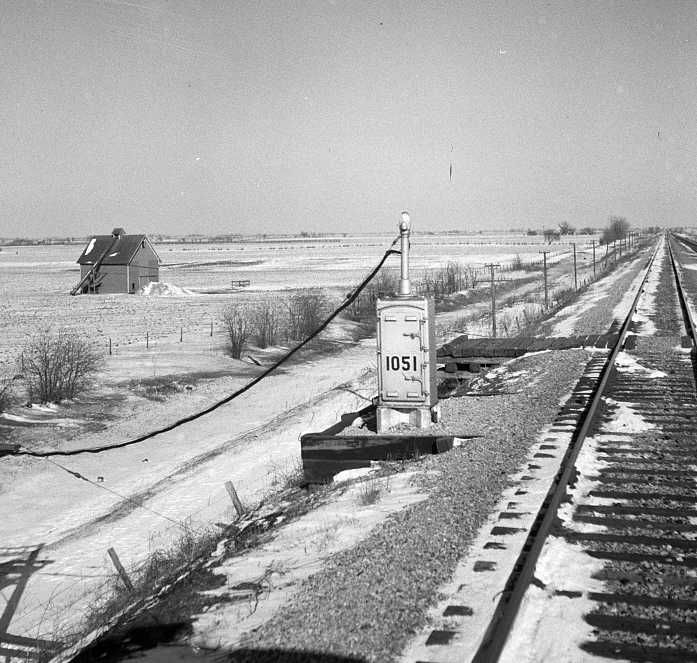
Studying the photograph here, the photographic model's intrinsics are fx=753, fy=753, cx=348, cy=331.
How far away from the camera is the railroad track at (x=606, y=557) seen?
155 inches

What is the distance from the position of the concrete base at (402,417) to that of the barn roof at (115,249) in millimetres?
42930

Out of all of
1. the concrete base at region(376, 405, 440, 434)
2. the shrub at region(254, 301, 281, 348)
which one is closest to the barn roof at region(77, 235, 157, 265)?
the shrub at region(254, 301, 281, 348)

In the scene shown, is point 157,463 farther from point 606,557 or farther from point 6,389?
point 606,557

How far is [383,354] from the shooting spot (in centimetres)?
950

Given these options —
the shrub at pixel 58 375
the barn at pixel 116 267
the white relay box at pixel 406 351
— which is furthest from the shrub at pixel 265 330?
the barn at pixel 116 267

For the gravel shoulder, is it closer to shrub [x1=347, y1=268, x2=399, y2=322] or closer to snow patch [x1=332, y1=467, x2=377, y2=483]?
snow patch [x1=332, y1=467, x2=377, y2=483]

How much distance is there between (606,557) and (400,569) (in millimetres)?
1370

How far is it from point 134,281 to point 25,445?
125ft

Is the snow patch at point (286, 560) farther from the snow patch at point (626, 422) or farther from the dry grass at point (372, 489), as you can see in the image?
the snow patch at point (626, 422)

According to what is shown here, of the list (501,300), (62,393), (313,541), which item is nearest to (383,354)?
(313,541)

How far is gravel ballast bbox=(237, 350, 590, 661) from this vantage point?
421 cm

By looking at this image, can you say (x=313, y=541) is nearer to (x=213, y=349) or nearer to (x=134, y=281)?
(x=213, y=349)

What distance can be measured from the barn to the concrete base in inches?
1690

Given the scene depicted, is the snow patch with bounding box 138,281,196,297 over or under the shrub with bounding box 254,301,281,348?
over
